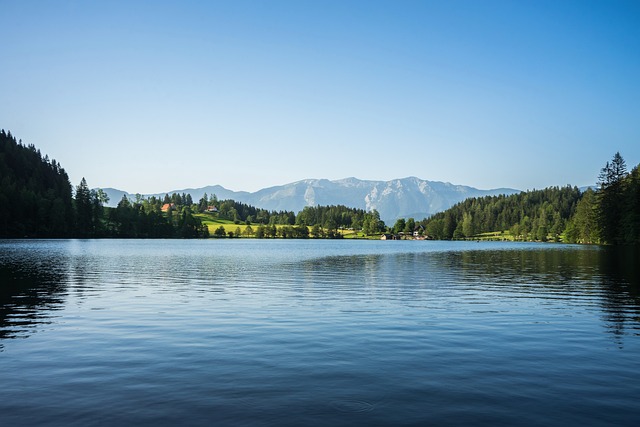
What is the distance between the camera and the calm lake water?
45.9ft

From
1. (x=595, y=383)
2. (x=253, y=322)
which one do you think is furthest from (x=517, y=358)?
(x=253, y=322)

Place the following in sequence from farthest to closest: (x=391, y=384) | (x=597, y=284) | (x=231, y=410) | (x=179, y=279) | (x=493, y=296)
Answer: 1. (x=179, y=279)
2. (x=597, y=284)
3. (x=493, y=296)
4. (x=391, y=384)
5. (x=231, y=410)

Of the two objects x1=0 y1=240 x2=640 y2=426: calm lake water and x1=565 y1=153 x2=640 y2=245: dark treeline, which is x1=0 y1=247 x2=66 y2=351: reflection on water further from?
x1=565 y1=153 x2=640 y2=245: dark treeline

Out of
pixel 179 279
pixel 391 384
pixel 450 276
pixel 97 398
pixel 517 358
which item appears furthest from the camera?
pixel 450 276

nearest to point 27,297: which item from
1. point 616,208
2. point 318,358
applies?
point 318,358

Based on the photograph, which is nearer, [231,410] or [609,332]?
[231,410]

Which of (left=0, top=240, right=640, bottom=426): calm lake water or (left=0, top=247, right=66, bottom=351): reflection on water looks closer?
(left=0, top=240, right=640, bottom=426): calm lake water

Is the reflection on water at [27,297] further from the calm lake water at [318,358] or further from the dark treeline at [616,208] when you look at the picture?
the dark treeline at [616,208]

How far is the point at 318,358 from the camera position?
2006cm

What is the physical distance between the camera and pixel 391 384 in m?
16.5

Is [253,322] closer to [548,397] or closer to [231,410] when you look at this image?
[231,410]

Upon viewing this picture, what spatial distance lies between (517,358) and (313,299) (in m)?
20.5

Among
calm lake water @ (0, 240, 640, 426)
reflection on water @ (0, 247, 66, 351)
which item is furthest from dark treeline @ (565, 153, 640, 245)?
reflection on water @ (0, 247, 66, 351)

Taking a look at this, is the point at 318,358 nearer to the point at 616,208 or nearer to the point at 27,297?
the point at 27,297
